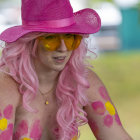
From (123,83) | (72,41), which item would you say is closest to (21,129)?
(72,41)

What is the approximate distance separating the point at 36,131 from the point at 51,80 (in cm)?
33

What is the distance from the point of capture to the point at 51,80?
2.60m

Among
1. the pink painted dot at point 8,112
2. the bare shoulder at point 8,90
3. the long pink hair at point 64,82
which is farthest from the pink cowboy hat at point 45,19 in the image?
the pink painted dot at point 8,112

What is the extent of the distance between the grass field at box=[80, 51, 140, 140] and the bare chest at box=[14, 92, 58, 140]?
299 centimetres

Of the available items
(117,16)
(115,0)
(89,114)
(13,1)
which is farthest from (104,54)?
(89,114)

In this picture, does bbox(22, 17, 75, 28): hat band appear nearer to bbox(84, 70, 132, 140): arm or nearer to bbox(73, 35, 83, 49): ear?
bbox(73, 35, 83, 49): ear

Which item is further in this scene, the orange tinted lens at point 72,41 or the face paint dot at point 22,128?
the face paint dot at point 22,128

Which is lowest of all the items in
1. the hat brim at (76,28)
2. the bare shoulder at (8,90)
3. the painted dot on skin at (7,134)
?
the painted dot on skin at (7,134)

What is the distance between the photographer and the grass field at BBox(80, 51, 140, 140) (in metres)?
6.35

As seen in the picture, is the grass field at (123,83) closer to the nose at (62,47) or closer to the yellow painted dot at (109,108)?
the yellow painted dot at (109,108)

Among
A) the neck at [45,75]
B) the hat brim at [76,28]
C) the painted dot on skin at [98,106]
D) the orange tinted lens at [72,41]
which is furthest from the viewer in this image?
the painted dot on skin at [98,106]

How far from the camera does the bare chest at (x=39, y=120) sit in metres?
2.51

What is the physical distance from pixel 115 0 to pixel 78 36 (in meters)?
12.3

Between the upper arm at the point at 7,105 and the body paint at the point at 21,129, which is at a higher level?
the upper arm at the point at 7,105
